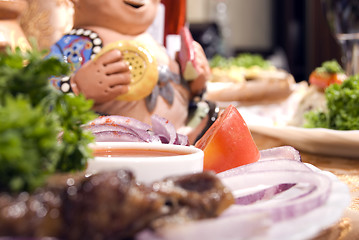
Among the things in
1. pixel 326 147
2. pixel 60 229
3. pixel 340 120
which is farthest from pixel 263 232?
pixel 340 120

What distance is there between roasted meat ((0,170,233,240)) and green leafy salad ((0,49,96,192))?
3 cm

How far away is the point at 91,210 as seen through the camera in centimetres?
48

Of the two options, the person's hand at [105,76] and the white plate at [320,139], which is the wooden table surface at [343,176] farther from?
the person's hand at [105,76]

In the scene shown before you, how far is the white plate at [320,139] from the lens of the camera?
1301 millimetres

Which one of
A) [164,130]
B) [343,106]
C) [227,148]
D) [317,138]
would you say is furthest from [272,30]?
[227,148]

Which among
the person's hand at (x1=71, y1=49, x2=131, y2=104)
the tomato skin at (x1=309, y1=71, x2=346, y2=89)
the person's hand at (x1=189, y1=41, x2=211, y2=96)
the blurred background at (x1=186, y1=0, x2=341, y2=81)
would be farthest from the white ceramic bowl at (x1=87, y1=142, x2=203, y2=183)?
the blurred background at (x1=186, y1=0, x2=341, y2=81)

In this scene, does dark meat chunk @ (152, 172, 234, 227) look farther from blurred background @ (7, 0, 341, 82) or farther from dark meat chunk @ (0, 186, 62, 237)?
blurred background @ (7, 0, 341, 82)

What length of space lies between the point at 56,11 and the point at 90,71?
36 centimetres

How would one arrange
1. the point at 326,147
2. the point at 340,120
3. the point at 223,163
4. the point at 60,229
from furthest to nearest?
1. the point at 340,120
2. the point at 326,147
3. the point at 223,163
4. the point at 60,229

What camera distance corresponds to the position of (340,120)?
147 cm

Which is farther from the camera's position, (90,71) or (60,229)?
(90,71)

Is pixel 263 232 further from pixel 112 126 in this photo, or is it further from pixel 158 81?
pixel 158 81

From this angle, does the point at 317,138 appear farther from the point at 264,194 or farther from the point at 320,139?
the point at 264,194

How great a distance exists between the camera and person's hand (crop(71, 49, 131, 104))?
3.76ft
